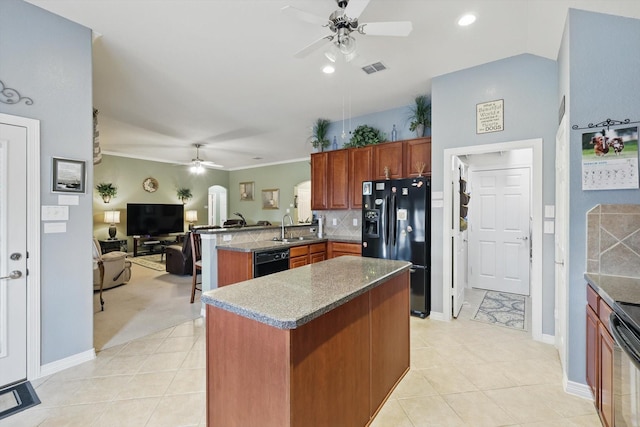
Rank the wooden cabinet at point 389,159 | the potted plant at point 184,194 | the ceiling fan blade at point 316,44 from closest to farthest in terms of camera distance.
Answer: the ceiling fan blade at point 316,44
the wooden cabinet at point 389,159
the potted plant at point 184,194

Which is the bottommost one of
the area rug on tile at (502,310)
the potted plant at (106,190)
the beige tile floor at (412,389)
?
the beige tile floor at (412,389)

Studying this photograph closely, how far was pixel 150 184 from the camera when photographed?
8539mm

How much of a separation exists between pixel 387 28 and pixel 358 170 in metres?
2.51

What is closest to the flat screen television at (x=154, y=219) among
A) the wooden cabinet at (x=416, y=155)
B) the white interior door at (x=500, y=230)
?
the wooden cabinet at (x=416, y=155)

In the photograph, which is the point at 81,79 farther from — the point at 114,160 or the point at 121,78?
the point at 114,160

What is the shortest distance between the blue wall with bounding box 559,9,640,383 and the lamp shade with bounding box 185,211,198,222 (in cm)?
938

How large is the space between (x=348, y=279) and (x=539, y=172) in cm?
248

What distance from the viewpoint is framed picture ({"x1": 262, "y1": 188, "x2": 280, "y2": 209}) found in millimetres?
9570

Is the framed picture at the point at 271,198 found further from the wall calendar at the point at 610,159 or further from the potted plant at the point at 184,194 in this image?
the wall calendar at the point at 610,159

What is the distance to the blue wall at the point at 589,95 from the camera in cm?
195

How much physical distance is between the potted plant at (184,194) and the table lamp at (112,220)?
1.92 m

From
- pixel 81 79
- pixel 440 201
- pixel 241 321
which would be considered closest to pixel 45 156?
pixel 81 79

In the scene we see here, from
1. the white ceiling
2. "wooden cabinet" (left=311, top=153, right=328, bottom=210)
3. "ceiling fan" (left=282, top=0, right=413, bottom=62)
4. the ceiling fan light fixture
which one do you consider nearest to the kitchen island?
"ceiling fan" (left=282, top=0, right=413, bottom=62)

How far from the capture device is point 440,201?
346 centimetres
